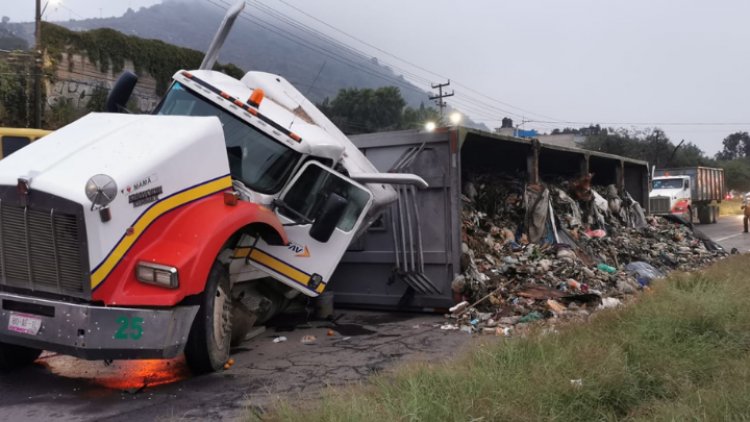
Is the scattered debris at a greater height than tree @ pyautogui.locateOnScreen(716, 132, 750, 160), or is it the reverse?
tree @ pyautogui.locateOnScreen(716, 132, 750, 160)

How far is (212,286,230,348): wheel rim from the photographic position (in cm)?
486

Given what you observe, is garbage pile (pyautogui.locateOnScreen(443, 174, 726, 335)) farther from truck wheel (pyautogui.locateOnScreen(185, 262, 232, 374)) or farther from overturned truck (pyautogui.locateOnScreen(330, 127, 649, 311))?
truck wheel (pyautogui.locateOnScreen(185, 262, 232, 374))

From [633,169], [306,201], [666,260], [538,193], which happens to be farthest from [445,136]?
[633,169]

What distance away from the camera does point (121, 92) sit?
5926mm

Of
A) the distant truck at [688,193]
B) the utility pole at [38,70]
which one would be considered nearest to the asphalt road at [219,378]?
the utility pole at [38,70]

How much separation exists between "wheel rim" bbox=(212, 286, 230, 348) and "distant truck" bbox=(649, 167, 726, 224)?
23.4 metres

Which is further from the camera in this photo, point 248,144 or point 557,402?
point 248,144

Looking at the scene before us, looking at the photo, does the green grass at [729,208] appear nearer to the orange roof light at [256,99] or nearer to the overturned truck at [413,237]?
the overturned truck at [413,237]

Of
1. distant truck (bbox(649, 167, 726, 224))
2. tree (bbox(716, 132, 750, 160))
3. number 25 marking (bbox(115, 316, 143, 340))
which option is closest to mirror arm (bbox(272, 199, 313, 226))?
Result: number 25 marking (bbox(115, 316, 143, 340))

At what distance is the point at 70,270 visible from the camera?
4.07m

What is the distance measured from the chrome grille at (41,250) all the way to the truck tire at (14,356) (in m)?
1.03

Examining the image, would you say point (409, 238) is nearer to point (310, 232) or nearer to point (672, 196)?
point (310, 232)

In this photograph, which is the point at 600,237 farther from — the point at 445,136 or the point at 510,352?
the point at 510,352

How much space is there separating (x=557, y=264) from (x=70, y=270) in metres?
6.74
